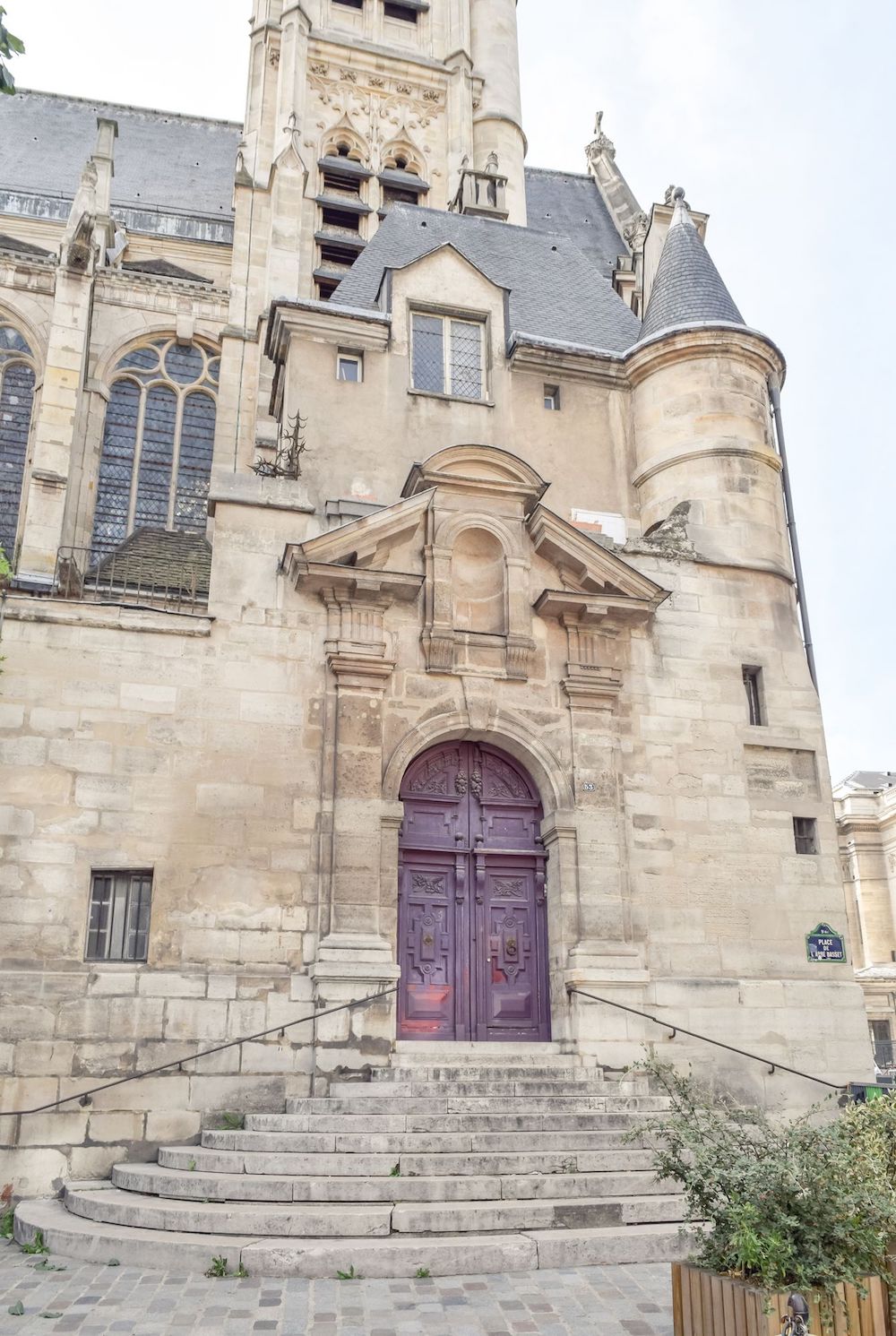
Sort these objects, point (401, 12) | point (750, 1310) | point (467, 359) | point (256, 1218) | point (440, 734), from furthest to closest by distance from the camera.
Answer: point (401, 12)
point (467, 359)
point (440, 734)
point (256, 1218)
point (750, 1310)

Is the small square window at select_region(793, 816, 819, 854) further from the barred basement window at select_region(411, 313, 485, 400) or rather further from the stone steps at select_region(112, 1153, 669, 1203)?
the barred basement window at select_region(411, 313, 485, 400)

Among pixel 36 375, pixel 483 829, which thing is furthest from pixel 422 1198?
pixel 36 375

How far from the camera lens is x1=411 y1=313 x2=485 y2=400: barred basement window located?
14258mm

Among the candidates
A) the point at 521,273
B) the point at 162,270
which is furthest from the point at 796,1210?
the point at 162,270

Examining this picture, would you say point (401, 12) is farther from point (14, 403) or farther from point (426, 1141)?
point (426, 1141)

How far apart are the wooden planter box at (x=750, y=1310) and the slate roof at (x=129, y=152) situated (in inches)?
1170

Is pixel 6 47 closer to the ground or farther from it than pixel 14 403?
closer to the ground

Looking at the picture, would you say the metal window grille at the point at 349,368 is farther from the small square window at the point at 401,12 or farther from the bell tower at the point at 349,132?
the small square window at the point at 401,12

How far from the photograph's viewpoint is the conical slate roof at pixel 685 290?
49.0ft

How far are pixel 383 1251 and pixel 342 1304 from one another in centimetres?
60

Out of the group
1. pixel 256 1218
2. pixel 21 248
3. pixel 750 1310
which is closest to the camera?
pixel 750 1310

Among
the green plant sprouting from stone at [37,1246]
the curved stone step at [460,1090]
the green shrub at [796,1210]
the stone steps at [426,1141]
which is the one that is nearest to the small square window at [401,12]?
the curved stone step at [460,1090]

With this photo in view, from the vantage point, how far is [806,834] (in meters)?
12.7

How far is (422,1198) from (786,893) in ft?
20.5
